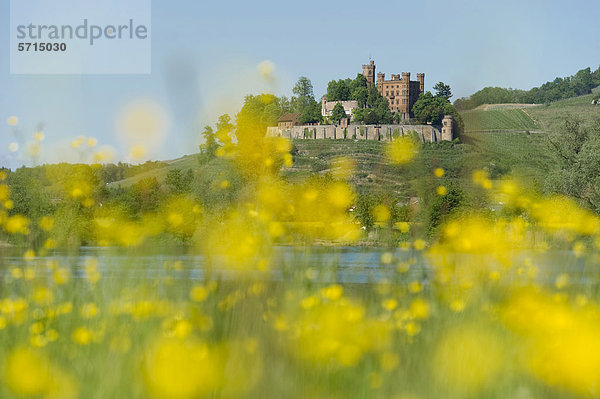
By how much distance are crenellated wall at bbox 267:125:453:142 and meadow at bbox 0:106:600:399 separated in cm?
8663

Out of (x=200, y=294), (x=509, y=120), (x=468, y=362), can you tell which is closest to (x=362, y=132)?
(x=509, y=120)

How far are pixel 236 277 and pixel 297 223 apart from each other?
682mm

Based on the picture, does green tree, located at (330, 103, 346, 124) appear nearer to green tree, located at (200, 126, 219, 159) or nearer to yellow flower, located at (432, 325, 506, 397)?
green tree, located at (200, 126, 219, 159)

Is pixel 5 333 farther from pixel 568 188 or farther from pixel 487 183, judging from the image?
pixel 568 188

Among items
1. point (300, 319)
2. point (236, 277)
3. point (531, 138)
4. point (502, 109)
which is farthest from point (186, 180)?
point (502, 109)

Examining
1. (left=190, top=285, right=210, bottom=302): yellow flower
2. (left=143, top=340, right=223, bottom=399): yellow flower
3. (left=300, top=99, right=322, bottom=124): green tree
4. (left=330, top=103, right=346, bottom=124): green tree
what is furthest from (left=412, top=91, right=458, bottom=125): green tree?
(left=143, top=340, right=223, bottom=399): yellow flower

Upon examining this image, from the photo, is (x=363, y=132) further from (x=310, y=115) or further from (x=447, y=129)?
(x=447, y=129)

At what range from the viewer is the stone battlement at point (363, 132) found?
91.8 metres

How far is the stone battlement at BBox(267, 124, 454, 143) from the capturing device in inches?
3615

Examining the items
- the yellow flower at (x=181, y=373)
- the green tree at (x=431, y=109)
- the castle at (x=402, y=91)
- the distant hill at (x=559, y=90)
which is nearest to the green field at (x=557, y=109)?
the distant hill at (x=559, y=90)

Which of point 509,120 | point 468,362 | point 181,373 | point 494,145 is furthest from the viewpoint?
point 509,120

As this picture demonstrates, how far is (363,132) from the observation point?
92.1 metres

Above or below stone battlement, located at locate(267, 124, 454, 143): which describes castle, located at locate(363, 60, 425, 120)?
above

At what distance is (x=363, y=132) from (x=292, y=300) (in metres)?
90.0
